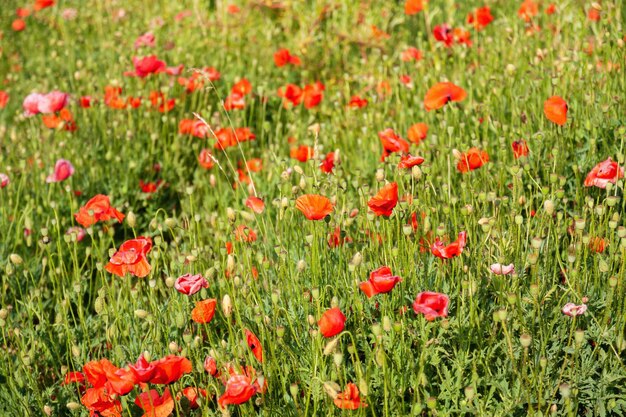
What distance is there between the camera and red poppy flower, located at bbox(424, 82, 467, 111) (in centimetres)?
279

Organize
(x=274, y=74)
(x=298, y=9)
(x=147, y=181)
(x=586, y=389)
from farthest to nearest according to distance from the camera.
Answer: (x=298, y=9) → (x=274, y=74) → (x=147, y=181) → (x=586, y=389)

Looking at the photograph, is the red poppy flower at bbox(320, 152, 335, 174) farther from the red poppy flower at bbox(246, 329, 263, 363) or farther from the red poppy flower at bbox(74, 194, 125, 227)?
the red poppy flower at bbox(246, 329, 263, 363)

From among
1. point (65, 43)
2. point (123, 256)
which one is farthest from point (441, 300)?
point (65, 43)

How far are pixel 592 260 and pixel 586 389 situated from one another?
1.70 ft

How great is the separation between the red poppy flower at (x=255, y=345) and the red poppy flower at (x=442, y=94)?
113 centimetres

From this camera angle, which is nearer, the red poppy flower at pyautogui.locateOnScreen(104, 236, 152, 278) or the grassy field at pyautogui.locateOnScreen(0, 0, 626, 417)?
the grassy field at pyautogui.locateOnScreen(0, 0, 626, 417)

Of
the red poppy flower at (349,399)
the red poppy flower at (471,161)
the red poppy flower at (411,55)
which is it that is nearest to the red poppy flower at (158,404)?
the red poppy flower at (349,399)

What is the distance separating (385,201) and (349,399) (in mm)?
545

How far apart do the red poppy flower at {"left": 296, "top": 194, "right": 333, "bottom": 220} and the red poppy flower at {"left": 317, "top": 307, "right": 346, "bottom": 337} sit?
1.27 ft

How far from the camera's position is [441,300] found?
189 centimetres

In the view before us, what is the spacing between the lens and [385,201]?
2.15 meters

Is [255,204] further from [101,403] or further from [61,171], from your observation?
[61,171]

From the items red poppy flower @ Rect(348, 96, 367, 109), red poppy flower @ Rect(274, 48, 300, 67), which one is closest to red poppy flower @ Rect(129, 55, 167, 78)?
red poppy flower @ Rect(274, 48, 300, 67)

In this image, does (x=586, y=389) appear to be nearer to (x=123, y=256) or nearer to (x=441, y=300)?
(x=441, y=300)
